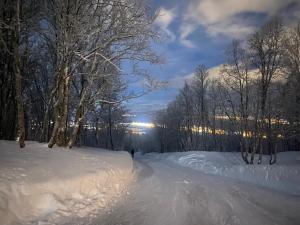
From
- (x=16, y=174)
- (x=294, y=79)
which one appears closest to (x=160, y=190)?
(x=16, y=174)

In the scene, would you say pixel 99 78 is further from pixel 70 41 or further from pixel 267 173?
pixel 267 173

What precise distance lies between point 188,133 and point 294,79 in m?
31.1

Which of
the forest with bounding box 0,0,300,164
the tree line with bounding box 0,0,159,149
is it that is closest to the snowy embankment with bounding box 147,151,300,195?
the forest with bounding box 0,0,300,164

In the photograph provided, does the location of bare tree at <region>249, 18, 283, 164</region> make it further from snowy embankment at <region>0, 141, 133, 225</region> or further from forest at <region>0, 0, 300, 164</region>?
snowy embankment at <region>0, 141, 133, 225</region>

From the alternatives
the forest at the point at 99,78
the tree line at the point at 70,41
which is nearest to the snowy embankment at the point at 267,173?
the forest at the point at 99,78

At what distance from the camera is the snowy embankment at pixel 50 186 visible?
310 inches

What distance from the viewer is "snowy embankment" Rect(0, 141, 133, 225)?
7863 mm

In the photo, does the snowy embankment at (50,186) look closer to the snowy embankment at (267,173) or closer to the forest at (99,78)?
the forest at (99,78)

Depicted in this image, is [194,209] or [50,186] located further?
[194,209]

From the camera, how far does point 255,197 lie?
46.0 ft

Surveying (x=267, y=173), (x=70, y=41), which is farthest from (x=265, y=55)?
(x=70, y=41)

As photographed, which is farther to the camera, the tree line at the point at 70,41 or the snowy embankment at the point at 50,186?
the tree line at the point at 70,41

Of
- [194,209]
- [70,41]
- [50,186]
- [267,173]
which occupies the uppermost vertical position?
[70,41]

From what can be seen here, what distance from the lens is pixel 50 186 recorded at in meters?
9.24
